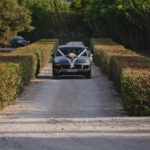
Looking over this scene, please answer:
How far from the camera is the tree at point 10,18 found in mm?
35188

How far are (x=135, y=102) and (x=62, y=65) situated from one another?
963cm

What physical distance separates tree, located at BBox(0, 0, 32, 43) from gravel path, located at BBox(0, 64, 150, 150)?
19.6 meters

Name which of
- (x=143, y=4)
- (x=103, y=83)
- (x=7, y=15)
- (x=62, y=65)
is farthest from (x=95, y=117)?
(x=143, y=4)

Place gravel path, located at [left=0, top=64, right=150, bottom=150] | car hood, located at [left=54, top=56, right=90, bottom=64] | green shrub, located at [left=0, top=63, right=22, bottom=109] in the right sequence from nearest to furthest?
gravel path, located at [left=0, top=64, right=150, bottom=150] → green shrub, located at [left=0, top=63, right=22, bottom=109] → car hood, located at [left=54, top=56, right=90, bottom=64]

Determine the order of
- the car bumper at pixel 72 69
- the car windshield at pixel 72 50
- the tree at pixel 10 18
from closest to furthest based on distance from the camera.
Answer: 1. the car bumper at pixel 72 69
2. the car windshield at pixel 72 50
3. the tree at pixel 10 18

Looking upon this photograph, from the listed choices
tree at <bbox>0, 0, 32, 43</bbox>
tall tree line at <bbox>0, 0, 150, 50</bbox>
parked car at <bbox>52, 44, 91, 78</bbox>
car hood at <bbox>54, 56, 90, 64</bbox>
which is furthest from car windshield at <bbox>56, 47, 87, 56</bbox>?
tall tree line at <bbox>0, 0, 150, 50</bbox>

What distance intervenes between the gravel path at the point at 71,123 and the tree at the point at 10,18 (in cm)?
1956

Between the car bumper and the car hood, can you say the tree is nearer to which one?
the car hood

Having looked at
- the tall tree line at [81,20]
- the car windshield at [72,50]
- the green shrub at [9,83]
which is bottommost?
the tall tree line at [81,20]

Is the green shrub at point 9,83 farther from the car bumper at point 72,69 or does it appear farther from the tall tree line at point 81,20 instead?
the tall tree line at point 81,20

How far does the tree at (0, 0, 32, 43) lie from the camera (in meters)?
35.2

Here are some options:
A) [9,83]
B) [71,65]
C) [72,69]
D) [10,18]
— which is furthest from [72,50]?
[10,18]

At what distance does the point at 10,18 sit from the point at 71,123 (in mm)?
26874

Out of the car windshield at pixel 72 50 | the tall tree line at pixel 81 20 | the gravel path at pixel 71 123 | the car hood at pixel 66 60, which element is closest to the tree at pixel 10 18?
the tall tree line at pixel 81 20
